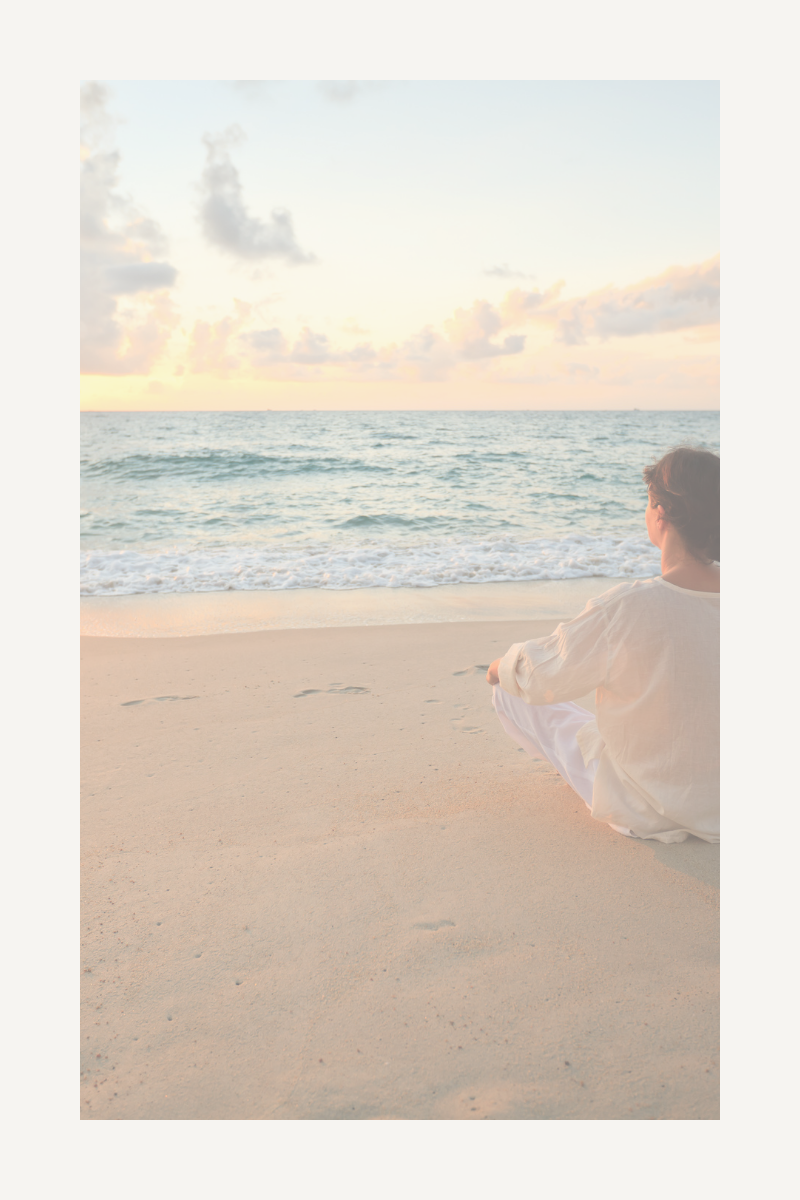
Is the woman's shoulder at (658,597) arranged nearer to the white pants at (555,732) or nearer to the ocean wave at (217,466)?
the white pants at (555,732)

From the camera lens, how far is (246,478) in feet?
62.2

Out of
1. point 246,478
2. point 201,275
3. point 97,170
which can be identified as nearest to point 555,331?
point 246,478

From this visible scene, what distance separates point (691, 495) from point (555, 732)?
104 cm

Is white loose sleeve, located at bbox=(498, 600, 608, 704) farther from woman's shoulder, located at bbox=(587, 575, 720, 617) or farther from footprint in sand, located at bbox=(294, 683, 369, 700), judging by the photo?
footprint in sand, located at bbox=(294, 683, 369, 700)

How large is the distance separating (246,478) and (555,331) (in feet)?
33.0

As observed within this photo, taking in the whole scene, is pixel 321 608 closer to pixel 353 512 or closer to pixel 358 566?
pixel 358 566

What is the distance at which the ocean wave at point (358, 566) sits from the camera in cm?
778

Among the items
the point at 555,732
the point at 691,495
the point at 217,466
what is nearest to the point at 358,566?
the point at 555,732

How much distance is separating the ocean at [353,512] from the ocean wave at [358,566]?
28 mm

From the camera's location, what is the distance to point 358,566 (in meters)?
8.80

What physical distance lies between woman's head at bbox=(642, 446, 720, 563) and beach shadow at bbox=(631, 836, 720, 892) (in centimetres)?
94

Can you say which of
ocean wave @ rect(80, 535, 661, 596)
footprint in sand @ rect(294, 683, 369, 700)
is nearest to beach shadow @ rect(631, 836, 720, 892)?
footprint in sand @ rect(294, 683, 369, 700)

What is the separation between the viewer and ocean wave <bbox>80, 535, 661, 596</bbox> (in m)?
7.78

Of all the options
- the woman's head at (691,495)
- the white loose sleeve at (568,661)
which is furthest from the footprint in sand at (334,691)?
the woman's head at (691,495)
